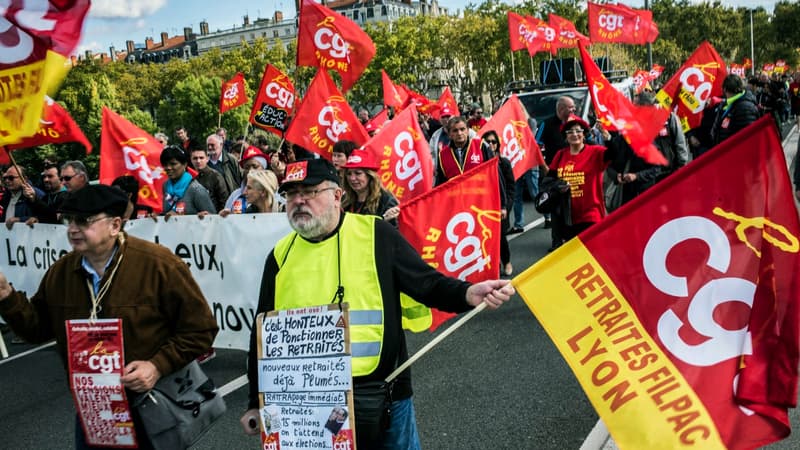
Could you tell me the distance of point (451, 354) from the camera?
6309 millimetres

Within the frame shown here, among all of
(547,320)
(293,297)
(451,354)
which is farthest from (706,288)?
(451,354)

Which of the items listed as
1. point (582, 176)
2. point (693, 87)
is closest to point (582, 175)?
point (582, 176)

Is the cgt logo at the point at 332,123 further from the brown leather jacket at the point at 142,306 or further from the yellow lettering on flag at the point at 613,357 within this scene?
the yellow lettering on flag at the point at 613,357

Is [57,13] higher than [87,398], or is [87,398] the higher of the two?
[57,13]

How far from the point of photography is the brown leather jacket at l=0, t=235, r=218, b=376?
3.25 metres

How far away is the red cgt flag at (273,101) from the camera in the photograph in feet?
37.4

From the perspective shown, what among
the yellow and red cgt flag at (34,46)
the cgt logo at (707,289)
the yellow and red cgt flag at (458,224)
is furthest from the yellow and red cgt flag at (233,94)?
the cgt logo at (707,289)

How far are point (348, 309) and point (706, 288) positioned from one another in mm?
1256

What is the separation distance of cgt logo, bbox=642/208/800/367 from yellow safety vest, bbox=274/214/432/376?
3.36ft

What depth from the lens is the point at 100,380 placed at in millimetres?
3234

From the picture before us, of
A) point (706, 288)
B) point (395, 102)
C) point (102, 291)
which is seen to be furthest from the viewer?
point (395, 102)

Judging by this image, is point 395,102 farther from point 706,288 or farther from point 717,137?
point 706,288

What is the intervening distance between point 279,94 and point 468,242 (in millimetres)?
6771

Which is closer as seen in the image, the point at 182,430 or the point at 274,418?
the point at 274,418
